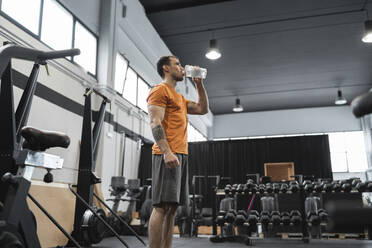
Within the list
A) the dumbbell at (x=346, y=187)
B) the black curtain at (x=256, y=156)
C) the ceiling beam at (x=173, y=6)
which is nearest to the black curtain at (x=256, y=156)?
the black curtain at (x=256, y=156)

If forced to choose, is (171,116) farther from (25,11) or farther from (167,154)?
(25,11)

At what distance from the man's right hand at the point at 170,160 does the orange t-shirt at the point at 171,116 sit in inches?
4.4

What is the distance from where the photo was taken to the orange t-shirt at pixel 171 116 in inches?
72.7

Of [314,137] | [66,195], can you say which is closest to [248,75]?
[314,137]

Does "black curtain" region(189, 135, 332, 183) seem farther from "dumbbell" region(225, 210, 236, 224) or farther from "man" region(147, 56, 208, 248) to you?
"man" region(147, 56, 208, 248)

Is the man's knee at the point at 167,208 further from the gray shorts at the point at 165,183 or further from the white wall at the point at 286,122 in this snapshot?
the white wall at the point at 286,122

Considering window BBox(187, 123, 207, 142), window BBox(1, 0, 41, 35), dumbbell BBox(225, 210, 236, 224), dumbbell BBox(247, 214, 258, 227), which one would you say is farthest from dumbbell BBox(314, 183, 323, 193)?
window BBox(187, 123, 207, 142)

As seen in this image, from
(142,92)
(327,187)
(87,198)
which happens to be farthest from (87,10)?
(327,187)

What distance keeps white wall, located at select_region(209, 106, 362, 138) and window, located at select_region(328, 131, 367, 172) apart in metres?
0.28

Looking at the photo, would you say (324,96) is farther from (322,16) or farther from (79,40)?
(79,40)

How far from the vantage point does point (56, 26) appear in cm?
440

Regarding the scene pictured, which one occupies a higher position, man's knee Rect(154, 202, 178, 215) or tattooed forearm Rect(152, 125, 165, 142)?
tattooed forearm Rect(152, 125, 165, 142)

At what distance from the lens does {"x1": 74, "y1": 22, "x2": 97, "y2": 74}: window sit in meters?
4.85

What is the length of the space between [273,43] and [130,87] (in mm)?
3628
